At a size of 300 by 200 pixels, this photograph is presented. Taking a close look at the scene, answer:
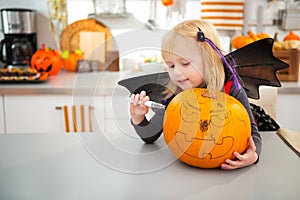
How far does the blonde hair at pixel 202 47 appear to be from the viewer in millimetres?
795

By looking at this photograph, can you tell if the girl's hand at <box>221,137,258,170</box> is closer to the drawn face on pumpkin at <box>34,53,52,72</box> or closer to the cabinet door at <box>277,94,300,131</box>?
the cabinet door at <box>277,94,300,131</box>

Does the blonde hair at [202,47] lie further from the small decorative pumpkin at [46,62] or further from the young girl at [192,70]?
the small decorative pumpkin at [46,62]

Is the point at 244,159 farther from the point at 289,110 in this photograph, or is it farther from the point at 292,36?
the point at 292,36

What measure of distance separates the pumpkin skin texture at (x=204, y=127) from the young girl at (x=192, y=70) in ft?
0.09

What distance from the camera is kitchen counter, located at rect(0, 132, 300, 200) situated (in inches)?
29.0

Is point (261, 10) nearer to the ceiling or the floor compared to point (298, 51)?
nearer to the ceiling

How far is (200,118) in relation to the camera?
0.80 metres

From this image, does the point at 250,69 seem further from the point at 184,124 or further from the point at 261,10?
the point at 261,10

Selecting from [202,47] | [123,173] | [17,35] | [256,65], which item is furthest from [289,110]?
[17,35]

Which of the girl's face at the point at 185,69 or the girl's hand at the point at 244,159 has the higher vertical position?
the girl's face at the point at 185,69

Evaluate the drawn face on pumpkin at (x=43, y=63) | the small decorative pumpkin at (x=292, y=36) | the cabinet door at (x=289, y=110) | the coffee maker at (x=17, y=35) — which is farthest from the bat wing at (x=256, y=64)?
the coffee maker at (x=17, y=35)

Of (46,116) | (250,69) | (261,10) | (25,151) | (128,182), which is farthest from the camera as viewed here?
(261,10)

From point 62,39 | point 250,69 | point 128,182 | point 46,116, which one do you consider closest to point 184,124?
point 128,182

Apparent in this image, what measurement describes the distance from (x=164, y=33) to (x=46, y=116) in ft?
4.90
